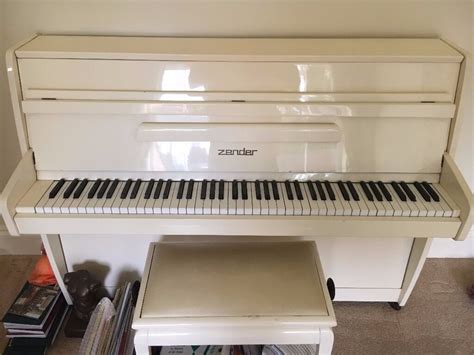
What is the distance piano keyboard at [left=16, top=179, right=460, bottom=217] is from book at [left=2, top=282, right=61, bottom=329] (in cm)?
51

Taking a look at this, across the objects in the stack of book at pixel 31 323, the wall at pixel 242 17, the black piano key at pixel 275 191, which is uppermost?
the wall at pixel 242 17

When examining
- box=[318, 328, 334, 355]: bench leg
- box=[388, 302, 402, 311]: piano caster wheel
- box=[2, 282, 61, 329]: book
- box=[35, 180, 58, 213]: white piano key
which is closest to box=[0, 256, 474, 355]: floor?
box=[388, 302, 402, 311]: piano caster wheel

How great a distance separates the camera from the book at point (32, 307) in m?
1.68

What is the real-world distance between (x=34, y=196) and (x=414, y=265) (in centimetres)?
134

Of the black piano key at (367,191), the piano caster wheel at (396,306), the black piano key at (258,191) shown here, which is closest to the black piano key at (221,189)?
the black piano key at (258,191)

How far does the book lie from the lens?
1677 millimetres

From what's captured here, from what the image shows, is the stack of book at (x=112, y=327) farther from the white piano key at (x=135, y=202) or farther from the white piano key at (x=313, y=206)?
the white piano key at (x=313, y=206)

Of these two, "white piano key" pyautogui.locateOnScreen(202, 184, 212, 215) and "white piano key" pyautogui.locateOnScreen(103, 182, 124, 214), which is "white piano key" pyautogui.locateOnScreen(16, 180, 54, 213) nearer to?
"white piano key" pyautogui.locateOnScreen(103, 182, 124, 214)

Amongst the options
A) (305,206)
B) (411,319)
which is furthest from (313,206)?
(411,319)

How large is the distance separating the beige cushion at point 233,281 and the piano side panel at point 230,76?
0.51 meters

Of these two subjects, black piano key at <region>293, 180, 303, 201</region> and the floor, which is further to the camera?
the floor

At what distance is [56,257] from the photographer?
5.72ft

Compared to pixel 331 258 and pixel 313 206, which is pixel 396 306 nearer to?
pixel 331 258

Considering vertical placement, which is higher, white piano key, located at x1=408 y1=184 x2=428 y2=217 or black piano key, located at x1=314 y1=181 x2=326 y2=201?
black piano key, located at x1=314 y1=181 x2=326 y2=201
